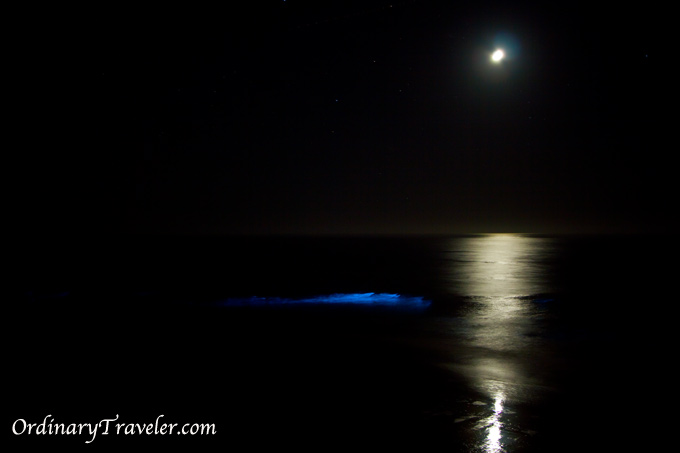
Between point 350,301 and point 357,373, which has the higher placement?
point 357,373

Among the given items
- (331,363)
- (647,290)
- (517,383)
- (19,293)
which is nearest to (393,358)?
(331,363)

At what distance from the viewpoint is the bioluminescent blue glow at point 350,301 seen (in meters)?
15.6

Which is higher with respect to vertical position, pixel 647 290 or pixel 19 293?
pixel 19 293

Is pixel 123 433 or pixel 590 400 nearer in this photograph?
pixel 123 433

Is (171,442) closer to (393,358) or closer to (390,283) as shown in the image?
(393,358)

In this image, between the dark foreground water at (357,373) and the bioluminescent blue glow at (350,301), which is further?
Result: the bioluminescent blue glow at (350,301)

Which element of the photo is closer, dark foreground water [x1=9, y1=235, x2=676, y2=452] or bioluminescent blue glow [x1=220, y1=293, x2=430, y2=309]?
dark foreground water [x1=9, y1=235, x2=676, y2=452]

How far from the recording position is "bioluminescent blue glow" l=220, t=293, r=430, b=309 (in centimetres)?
1561

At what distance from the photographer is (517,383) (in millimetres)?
6445

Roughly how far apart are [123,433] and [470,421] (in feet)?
13.6

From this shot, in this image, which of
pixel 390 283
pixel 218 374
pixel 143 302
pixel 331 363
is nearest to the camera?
pixel 218 374

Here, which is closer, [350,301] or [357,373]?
[357,373]

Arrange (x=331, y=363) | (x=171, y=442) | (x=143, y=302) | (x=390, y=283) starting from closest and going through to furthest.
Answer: (x=171, y=442), (x=331, y=363), (x=143, y=302), (x=390, y=283)

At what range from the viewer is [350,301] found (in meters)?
16.5
